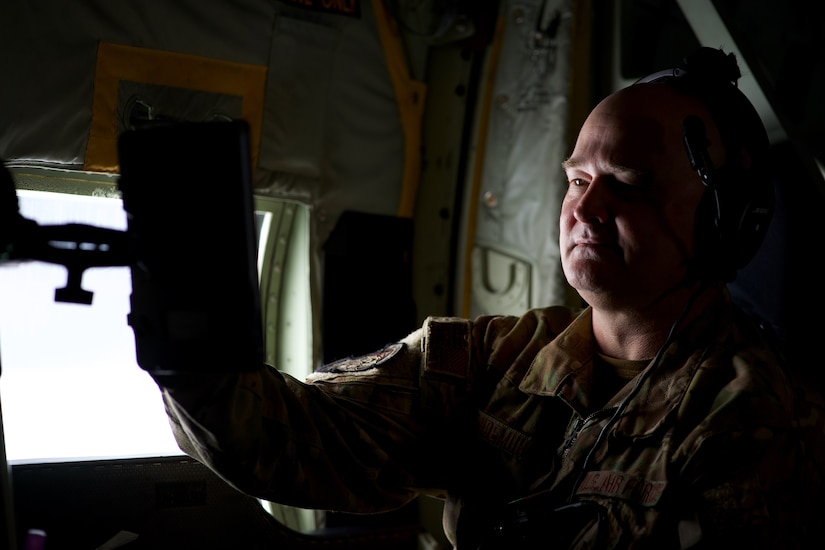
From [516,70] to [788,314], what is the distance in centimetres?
117

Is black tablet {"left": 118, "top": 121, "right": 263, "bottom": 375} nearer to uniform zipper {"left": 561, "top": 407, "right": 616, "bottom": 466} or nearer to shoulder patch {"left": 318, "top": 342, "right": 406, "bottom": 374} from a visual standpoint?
shoulder patch {"left": 318, "top": 342, "right": 406, "bottom": 374}

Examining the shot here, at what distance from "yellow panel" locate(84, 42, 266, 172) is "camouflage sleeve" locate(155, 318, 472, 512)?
30.9 inches

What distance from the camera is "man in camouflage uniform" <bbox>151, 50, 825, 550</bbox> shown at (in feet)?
4.00

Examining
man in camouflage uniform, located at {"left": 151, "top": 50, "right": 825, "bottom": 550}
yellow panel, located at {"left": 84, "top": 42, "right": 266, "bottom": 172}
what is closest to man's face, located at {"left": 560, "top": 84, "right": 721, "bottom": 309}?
man in camouflage uniform, located at {"left": 151, "top": 50, "right": 825, "bottom": 550}

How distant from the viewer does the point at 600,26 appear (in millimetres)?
2289

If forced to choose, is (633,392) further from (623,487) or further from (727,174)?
(727,174)

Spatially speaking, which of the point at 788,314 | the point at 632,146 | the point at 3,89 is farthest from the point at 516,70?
the point at 3,89

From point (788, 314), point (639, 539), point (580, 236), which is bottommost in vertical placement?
point (639, 539)

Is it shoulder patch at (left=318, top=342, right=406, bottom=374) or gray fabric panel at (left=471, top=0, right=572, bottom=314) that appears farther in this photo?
gray fabric panel at (left=471, top=0, right=572, bottom=314)

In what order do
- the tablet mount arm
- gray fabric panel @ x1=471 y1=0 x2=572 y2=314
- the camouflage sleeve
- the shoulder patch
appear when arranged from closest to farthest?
the tablet mount arm, the camouflage sleeve, the shoulder patch, gray fabric panel @ x1=471 y1=0 x2=572 y2=314

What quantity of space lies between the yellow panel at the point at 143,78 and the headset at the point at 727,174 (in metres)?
1.09

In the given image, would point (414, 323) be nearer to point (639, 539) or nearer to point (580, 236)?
point (580, 236)

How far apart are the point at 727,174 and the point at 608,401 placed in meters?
0.46

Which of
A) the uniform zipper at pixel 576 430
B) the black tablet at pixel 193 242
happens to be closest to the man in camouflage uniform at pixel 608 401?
the uniform zipper at pixel 576 430
